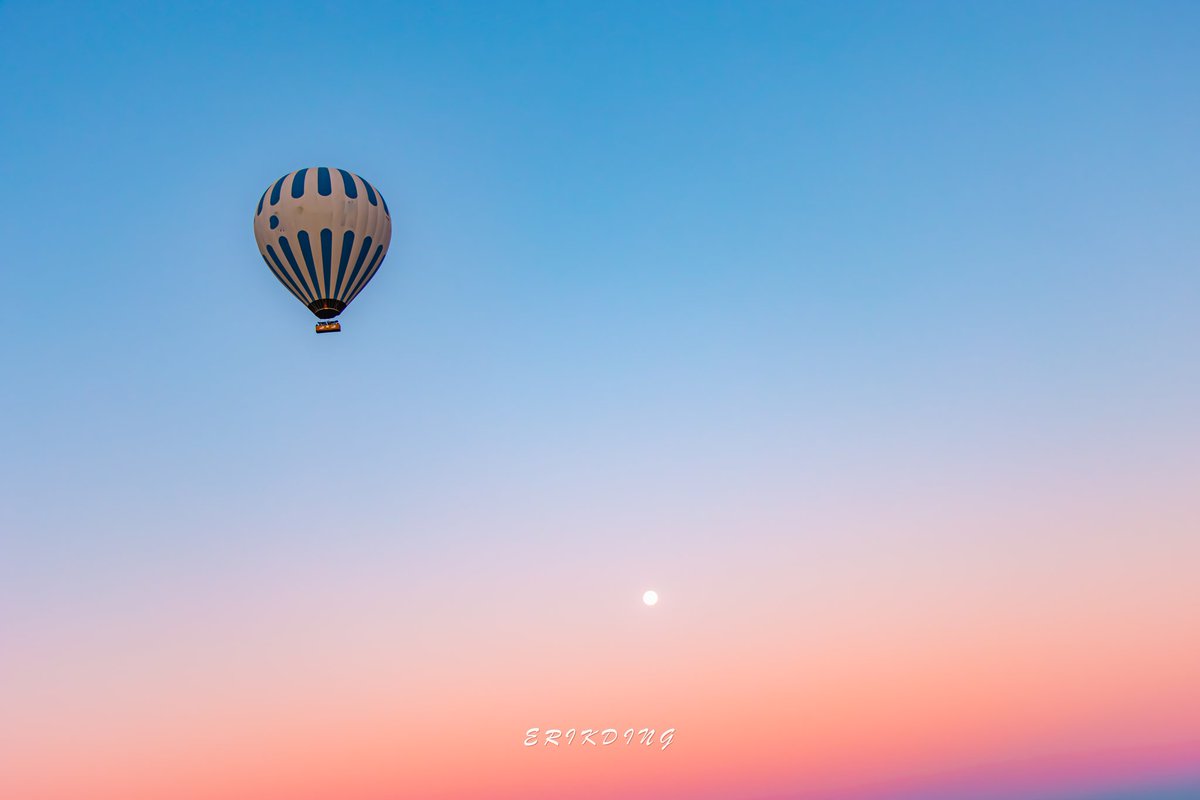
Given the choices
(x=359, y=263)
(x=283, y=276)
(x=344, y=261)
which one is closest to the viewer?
(x=344, y=261)

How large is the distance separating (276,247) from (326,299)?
2.70m

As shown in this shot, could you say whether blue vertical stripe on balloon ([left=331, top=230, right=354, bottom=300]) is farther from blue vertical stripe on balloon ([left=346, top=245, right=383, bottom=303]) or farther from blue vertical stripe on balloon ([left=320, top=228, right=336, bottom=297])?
blue vertical stripe on balloon ([left=346, top=245, right=383, bottom=303])

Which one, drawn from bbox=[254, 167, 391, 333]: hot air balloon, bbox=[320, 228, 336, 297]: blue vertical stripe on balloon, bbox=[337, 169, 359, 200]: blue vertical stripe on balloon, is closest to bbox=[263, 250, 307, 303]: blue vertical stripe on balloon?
bbox=[254, 167, 391, 333]: hot air balloon

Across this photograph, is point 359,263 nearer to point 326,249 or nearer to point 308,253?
point 326,249

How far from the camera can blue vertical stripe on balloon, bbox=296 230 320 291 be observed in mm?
39906

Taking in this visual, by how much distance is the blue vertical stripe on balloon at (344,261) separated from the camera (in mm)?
40406

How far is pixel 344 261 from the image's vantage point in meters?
40.5

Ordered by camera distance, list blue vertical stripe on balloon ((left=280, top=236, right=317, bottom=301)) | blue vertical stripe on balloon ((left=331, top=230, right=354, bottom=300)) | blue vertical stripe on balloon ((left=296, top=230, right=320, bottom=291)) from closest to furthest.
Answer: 1. blue vertical stripe on balloon ((left=296, top=230, right=320, bottom=291))
2. blue vertical stripe on balloon ((left=280, top=236, right=317, bottom=301))
3. blue vertical stripe on balloon ((left=331, top=230, right=354, bottom=300))

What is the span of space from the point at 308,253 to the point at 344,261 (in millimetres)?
1341

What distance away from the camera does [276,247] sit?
40438 millimetres

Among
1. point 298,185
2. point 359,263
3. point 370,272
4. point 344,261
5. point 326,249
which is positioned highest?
point 298,185

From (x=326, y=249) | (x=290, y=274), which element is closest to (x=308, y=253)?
(x=326, y=249)

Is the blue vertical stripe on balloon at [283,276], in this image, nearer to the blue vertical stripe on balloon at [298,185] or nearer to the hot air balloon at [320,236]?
the hot air balloon at [320,236]

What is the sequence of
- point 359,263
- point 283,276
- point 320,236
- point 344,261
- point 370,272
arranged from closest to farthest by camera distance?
point 320,236, point 344,261, point 283,276, point 359,263, point 370,272
